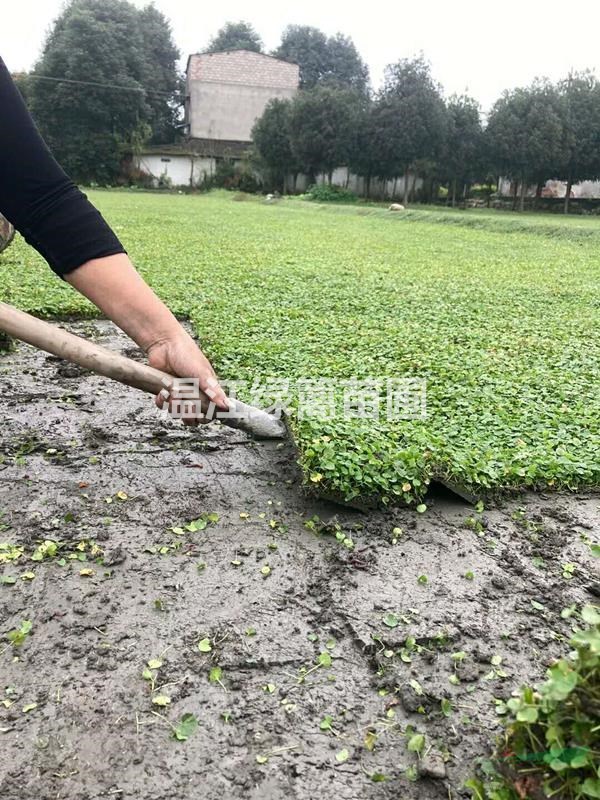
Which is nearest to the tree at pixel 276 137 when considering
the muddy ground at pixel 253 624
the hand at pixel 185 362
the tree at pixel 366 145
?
the tree at pixel 366 145

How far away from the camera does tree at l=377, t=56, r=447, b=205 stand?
2475cm

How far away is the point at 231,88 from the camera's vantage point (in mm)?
36938

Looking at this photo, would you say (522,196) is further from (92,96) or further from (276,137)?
(92,96)

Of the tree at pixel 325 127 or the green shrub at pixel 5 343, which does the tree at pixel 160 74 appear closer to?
the tree at pixel 325 127

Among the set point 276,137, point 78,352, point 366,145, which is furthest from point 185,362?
point 276,137

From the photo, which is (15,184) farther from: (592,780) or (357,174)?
(357,174)

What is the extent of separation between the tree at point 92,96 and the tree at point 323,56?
18.0 meters

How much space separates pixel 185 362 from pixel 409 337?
251 cm

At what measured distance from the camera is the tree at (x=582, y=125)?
74.1 ft

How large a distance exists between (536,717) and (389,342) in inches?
122

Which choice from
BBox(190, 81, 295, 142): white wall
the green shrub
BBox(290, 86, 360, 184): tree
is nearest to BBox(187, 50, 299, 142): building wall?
BBox(190, 81, 295, 142): white wall

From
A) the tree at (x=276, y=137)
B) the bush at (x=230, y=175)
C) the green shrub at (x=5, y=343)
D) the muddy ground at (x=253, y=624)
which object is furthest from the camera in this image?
the bush at (x=230, y=175)

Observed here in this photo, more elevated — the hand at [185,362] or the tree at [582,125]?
the tree at [582,125]

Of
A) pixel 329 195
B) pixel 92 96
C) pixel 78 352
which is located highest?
pixel 92 96
